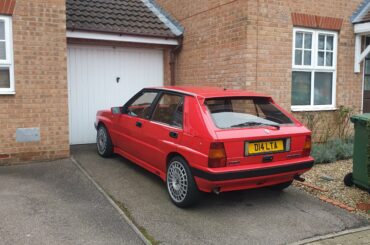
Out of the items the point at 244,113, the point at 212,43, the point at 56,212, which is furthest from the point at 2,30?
the point at 244,113

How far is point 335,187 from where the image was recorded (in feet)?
20.4

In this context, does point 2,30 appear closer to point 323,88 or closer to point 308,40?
point 308,40

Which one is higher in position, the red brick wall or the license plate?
the red brick wall

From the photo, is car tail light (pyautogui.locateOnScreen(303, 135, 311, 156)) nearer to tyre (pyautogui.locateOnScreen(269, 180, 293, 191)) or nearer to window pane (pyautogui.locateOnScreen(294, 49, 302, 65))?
tyre (pyautogui.locateOnScreen(269, 180, 293, 191))

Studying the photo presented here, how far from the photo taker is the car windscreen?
5.00 m

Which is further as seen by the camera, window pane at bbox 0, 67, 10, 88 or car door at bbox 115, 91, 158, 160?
window pane at bbox 0, 67, 10, 88

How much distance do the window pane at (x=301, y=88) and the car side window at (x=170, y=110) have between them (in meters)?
4.10

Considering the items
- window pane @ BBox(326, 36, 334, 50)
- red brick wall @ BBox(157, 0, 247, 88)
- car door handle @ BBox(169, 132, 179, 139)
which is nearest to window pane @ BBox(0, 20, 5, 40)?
car door handle @ BBox(169, 132, 179, 139)

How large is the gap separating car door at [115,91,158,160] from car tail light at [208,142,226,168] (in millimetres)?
1760

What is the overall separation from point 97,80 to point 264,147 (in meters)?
5.58

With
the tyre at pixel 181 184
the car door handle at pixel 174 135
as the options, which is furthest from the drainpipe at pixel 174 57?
the tyre at pixel 181 184

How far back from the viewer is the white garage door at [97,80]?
30.1 ft

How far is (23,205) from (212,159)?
2.53 metres

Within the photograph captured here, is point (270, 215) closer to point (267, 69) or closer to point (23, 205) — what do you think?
point (23, 205)
